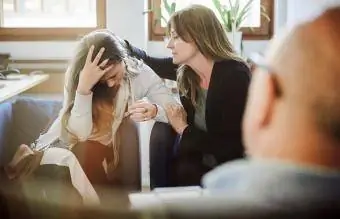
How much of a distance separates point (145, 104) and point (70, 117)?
0.14 meters

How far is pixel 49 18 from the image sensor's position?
1.35 m

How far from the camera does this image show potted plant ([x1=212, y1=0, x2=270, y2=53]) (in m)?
1.23

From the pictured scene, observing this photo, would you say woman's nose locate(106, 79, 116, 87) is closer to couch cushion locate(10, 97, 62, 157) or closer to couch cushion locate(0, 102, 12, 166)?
couch cushion locate(10, 97, 62, 157)

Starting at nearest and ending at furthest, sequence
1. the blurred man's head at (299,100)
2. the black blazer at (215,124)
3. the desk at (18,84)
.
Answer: the blurred man's head at (299,100), the black blazer at (215,124), the desk at (18,84)

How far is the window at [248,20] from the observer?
1206mm

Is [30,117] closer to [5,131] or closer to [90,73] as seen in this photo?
[5,131]

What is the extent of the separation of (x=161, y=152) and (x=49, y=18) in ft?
1.39

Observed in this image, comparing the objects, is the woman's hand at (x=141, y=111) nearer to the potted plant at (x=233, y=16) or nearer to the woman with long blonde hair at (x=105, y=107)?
the woman with long blonde hair at (x=105, y=107)

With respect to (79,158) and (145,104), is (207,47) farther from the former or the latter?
(79,158)

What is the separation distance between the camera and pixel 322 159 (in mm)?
520

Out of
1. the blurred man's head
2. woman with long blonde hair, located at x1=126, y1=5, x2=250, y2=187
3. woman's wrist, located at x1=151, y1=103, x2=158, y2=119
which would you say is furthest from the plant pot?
the blurred man's head

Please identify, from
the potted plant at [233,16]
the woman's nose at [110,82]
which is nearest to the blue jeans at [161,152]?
the woman's nose at [110,82]

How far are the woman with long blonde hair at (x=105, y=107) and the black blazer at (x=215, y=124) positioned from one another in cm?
8

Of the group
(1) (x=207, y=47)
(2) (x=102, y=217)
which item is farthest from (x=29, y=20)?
(2) (x=102, y=217)
